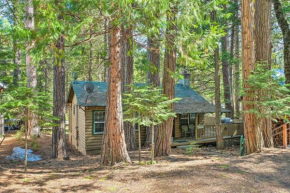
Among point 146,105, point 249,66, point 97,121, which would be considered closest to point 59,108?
point 97,121

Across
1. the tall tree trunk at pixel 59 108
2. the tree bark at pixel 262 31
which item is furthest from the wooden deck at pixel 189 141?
the tree bark at pixel 262 31

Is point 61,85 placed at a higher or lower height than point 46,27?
lower

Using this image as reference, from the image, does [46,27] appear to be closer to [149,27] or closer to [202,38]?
[149,27]

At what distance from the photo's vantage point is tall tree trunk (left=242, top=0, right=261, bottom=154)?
25.7 feet

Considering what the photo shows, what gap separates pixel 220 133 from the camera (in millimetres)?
13070

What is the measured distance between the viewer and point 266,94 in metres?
7.52

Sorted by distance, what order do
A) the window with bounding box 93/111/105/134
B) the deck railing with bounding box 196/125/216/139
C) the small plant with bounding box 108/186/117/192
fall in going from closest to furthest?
the small plant with bounding box 108/186/117/192 → the window with bounding box 93/111/105/134 → the deck railing with bounding box 196/125/216/139

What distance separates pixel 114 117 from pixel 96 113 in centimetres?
598

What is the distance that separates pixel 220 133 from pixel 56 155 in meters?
8.96

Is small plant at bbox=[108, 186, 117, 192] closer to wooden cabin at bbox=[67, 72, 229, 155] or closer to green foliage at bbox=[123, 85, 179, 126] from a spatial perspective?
green foliage at bbox=[123, 85, 179, 126]

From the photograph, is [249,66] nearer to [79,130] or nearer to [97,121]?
[97,121]

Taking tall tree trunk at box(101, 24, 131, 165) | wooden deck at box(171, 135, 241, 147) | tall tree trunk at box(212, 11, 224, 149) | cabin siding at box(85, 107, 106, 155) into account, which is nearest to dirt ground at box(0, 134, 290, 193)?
tall tree trunk at box(101, 24, 131, 165)

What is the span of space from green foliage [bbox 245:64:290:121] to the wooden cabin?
3.68m

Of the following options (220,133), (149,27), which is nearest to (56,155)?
(149,27)
